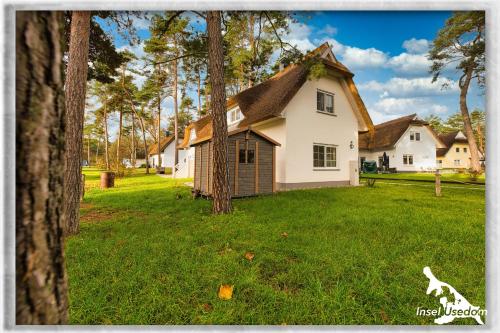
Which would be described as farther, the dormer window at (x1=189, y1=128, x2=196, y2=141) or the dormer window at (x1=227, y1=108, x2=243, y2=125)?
the dormer window at (x1=189, y1=128, x2=196, y2=141)

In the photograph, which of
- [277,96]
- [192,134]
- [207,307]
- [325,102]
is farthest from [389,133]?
[207,307]

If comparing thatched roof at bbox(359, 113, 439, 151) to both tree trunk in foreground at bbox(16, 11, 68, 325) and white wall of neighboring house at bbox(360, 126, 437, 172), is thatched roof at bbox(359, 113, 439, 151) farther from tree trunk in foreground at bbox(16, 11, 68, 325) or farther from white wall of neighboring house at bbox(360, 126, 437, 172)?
tree trunk in foreground at bbox(16, 11, 68, 325)

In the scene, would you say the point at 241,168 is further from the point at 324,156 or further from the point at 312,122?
the point at 324,156

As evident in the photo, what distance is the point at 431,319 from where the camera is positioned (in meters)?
1.61

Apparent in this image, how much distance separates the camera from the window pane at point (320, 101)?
30.8ft

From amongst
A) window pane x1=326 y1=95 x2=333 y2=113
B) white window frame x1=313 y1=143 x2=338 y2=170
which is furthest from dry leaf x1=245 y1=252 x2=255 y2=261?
window pane x1=326 y1=95 x2=333 y2=113

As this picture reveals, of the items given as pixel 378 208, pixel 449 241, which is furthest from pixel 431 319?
pixel 378 208

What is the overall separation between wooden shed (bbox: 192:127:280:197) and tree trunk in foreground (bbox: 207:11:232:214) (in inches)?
72.0

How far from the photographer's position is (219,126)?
451cm

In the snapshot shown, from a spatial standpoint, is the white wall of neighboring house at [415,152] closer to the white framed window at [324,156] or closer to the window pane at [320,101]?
the white framed window at [324,156]

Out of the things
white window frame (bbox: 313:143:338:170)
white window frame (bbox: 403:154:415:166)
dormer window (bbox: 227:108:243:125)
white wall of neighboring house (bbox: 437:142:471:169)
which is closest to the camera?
white window frame (bbox: 313:143:338:170)

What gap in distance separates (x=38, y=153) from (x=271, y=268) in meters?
2.07

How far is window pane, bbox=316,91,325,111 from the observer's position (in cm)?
938

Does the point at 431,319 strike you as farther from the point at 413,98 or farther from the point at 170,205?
the point at 170,205
